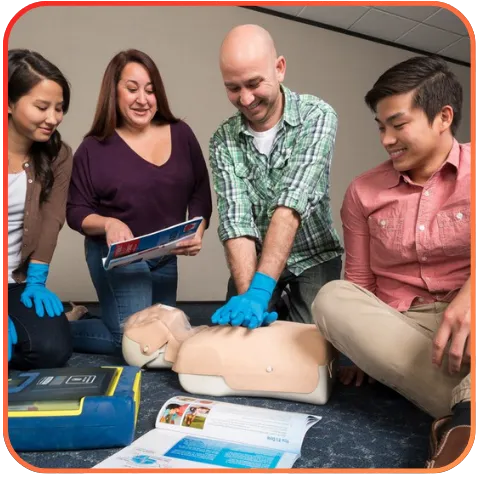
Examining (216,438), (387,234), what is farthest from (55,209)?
(387,234)

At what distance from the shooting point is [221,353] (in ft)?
2.93

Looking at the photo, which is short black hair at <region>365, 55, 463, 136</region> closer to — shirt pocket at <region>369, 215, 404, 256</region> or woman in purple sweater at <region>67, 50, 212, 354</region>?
shirt pocket at <region>369, 215, 404, 256</region>

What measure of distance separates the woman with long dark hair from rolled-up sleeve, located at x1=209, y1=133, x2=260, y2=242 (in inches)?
11.9

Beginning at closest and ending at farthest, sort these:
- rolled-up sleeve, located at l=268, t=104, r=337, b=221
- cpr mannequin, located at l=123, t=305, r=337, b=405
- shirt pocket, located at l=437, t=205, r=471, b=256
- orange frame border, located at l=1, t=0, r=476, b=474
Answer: orange frame border, located at l=1, t=0, r=476, b=474 < shirt pocket, located at l=437, t=205, r=471, b=256 < cpr mannequin, located at l=123, t=305, r=337, b=405 < rolled-up sleeve, located at l=268, t=104, r=337, b=221

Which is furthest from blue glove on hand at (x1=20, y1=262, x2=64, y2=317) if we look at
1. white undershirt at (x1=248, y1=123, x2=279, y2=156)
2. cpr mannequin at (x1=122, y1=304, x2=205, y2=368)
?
white undershirt at (x1=248, y1=123, x2=279, y2=156)

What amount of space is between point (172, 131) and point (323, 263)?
394 mm

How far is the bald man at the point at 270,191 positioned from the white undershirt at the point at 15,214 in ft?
1.06

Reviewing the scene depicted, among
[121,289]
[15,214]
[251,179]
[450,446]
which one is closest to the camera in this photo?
[450,446]

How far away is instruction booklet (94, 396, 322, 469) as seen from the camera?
656mm

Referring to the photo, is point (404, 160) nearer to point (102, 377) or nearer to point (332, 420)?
point (332, 420)

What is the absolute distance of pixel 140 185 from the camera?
38.0 inches

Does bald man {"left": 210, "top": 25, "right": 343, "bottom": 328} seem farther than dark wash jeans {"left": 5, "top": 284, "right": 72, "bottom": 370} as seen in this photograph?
Yes

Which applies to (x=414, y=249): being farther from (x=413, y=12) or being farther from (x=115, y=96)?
(x=115, y=96)

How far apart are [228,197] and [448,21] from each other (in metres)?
0.50
